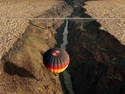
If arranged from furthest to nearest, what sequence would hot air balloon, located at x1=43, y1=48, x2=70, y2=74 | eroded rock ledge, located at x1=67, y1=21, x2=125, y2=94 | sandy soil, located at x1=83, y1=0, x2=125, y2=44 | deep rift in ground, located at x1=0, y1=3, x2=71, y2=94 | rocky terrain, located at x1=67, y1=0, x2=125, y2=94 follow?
1. sandy soil, located at x1=83, y1=0, x2=125, y2=44
2. rocky terrain, located at x1=67, y1=0, x2=125, y2=94
3. eroded rock ledge, located at x1=67, y1=21, x2=125, y2=94
4. hot air balloon, located at x1=43, y1=48, x2=70, y2=74
5. deep rift in ground, located at x1=0, y1=3, x2=71, y2=94

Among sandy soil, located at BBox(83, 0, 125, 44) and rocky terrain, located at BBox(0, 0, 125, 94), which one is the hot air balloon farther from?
sandy soil, located at BBox(83, 0, 125, 44)

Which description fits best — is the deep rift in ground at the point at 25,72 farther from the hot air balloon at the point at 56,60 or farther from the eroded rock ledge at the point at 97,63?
the eroded rock ledge at the point at 97,63

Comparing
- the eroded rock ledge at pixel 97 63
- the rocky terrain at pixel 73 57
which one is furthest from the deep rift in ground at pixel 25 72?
the eroded rock ledge at pixel 97 63

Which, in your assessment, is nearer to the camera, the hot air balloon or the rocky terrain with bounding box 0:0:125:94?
the hot air balloon

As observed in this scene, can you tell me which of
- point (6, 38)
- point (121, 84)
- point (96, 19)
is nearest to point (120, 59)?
point (121, 84)

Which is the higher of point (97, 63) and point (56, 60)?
point (56, 60)

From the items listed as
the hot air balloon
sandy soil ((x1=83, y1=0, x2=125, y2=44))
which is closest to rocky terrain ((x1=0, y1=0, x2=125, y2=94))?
sandy soil ((x1=83, y1=0, x2=125, y2=44))

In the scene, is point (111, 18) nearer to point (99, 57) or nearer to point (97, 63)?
point (99, 57)

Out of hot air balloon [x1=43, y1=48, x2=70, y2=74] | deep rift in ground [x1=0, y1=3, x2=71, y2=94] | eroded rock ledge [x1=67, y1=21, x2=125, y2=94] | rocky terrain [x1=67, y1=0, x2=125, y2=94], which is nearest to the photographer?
deep rift in ground [x1=0, y1=3, x2=71, y2=94]

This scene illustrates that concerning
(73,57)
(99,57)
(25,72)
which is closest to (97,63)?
(99,57)

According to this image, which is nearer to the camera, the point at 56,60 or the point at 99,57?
the point at 56,60

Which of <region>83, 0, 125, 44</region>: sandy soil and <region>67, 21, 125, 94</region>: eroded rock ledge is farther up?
<region>83, 0, 125, 44</region>: sandy soil

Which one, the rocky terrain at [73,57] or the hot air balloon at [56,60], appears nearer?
the hot air balloon at [56,60]
